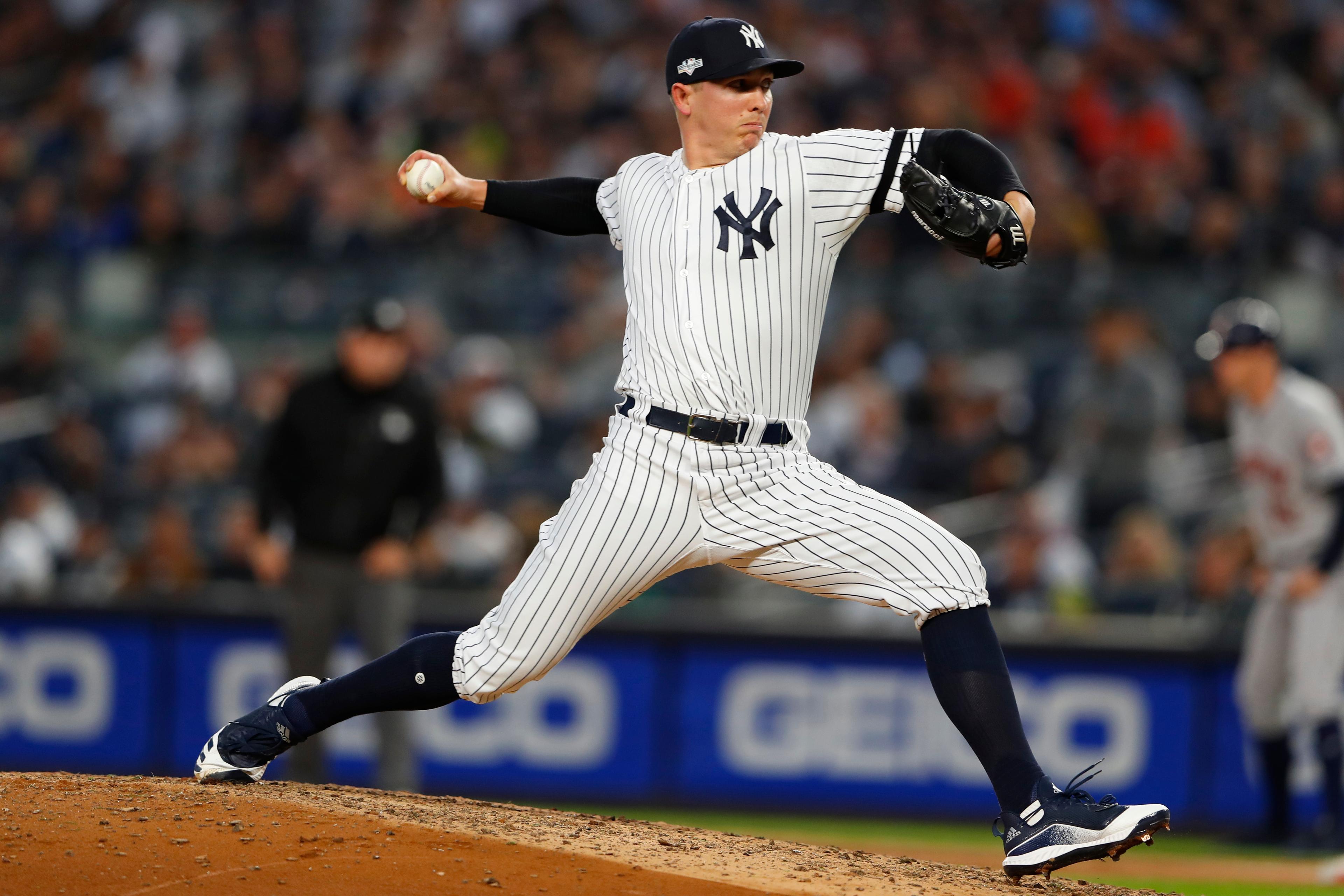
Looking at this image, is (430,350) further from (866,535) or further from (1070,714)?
(866,535)

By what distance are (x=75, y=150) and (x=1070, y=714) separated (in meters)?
8.59

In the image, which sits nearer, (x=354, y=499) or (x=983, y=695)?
(x=983, y=695)

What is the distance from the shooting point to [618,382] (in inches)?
149

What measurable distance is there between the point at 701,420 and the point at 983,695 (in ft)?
2.89

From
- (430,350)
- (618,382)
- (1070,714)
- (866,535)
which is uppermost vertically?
(430,350)

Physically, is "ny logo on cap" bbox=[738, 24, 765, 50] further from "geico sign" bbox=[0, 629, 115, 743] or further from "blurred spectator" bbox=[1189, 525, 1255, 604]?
Result: "geico sign" bbox=[0, 629, 115, 743]

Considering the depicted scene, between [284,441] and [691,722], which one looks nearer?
[284,441]

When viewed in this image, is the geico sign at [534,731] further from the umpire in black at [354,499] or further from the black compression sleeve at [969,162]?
the black compression sleeve at [969,162]

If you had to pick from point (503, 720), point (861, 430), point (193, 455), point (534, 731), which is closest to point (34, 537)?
point (193, 455)

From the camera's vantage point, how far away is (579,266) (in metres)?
10.7

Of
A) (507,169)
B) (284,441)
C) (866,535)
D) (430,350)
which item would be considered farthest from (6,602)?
(866,535)

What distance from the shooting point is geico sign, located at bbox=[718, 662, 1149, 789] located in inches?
315

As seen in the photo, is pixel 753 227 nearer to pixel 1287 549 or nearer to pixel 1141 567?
pixel 1287 549

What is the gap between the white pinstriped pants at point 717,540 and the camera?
3568 mm
